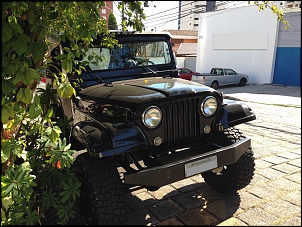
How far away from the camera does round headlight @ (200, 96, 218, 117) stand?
2.71 meters

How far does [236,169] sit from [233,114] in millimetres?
584

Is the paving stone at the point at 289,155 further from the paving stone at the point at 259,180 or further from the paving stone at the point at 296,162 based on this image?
the paving stone at the point at 259,180

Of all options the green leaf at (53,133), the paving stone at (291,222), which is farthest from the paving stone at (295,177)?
the green leaf at (53,133)

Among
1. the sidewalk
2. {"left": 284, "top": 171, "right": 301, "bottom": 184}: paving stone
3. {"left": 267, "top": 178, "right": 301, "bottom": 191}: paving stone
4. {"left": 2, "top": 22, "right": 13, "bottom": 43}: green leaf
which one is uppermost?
{"left": 2, "top": 22, "right": 13, "bottom": 43}: green leaf

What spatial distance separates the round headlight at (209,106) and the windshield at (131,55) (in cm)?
126

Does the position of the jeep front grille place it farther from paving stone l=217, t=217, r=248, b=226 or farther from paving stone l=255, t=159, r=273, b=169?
paving stone l=255, t=159, r=273, b=169

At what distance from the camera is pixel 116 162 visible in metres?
2.62

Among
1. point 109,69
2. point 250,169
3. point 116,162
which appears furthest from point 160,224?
point 109,69

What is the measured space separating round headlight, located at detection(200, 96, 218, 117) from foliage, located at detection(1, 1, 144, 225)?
927mm

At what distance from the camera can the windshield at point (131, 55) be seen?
343 cm

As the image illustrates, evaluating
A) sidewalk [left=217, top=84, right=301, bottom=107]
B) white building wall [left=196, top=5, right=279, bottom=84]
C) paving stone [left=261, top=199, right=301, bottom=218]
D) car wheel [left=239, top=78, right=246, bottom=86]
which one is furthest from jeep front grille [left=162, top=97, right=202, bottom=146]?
white building wall [left=196, top=5, right=279, bottom=84]

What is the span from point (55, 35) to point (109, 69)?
119 centimetres

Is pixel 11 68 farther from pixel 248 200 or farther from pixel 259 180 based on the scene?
pixel 259 180

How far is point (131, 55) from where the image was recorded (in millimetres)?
3613
